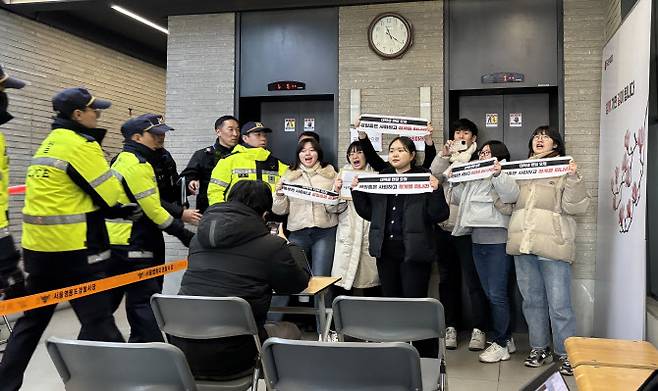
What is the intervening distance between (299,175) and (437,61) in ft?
5.61

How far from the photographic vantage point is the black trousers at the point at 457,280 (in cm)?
452

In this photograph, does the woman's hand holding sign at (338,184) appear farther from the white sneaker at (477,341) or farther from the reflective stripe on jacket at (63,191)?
the reflective stripe on jacket at (63,191)

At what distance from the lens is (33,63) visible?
6.35 metres

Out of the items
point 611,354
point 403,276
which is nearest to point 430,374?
point 611,354

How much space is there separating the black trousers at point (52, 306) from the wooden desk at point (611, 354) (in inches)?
92.0

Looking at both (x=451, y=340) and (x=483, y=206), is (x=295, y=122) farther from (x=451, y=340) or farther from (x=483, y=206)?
(x=451, y=340)

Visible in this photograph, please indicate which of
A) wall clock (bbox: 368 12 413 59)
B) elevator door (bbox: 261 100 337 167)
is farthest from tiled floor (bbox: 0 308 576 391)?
wall clock (bbox: 368 12 413 59)

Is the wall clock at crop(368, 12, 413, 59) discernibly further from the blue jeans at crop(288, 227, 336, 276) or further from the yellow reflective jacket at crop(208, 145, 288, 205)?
the blue jeans at crop(288, 227, 336, 276)

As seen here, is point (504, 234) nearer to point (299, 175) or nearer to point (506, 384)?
point (506, 384)

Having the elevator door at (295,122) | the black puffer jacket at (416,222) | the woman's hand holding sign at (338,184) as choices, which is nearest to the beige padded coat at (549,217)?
the black puffer jacket at (416,222)

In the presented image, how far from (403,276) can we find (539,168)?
3.94 feet

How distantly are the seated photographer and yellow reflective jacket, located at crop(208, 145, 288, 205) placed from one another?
90.3 inches

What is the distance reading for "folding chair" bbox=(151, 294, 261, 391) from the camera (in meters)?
2.37

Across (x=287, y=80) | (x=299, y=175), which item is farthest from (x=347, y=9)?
(x=299, y=175)
